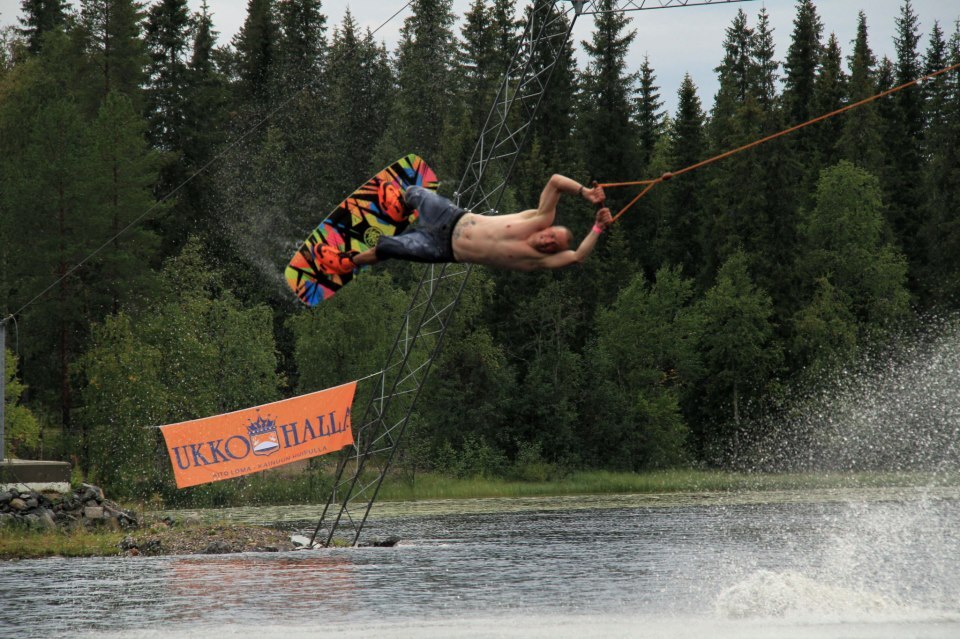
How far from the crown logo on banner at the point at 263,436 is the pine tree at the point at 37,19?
4407cm

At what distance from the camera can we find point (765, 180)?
5219 centimetres

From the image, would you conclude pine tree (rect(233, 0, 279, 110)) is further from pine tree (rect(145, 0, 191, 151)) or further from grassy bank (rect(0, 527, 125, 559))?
grassy bank (rect(0, 527, 125, 559))

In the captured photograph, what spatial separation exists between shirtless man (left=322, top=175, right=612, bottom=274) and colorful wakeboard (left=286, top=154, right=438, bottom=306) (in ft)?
1.95

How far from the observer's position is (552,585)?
17.2 metres

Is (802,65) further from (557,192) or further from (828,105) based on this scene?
(557,192)

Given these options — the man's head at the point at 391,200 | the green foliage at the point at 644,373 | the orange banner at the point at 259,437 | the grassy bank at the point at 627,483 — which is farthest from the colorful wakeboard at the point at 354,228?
the green foliage at the point at 644,373

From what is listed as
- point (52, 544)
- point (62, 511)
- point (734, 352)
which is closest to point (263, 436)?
point (52, 544)

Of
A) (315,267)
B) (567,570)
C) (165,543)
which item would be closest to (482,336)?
(165,543)

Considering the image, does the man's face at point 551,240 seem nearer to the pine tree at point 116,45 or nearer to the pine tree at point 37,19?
the pine tree at point 116,45

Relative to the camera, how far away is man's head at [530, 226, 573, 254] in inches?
388

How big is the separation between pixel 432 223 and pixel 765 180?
144 ft

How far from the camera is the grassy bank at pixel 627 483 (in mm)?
40125

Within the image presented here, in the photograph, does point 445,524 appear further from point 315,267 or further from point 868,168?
point 868,168

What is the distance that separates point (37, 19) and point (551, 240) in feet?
190
